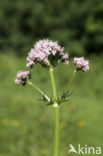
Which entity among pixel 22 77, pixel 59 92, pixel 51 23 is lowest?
pixel 22 77

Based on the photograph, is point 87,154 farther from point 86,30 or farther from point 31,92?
point 86,30

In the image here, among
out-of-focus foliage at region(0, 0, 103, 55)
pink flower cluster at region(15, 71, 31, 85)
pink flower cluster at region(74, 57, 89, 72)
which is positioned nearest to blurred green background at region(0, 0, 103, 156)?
out-of-focus foliage at region(0, 0, 103, 55)

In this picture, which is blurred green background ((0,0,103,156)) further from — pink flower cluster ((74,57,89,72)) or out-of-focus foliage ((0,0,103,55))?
pink flower cluster ((74,57,89,72))

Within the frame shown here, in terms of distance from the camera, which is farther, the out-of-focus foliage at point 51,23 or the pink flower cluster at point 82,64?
the out-of-focus foliage at point 51,23

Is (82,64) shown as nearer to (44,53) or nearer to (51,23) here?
(44,53)

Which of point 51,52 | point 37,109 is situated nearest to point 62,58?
point 51,52

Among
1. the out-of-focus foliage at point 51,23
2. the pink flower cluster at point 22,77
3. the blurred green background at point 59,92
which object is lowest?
the pink flower cluster at point 22,77

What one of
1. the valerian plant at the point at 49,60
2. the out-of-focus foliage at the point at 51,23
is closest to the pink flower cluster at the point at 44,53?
Result: the valerian plant at the point at 49,60

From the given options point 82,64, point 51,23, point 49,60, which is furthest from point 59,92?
point 51,23

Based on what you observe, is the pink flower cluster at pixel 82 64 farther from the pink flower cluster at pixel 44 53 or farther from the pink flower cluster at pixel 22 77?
the pink flower cluster at pixel 22 77
